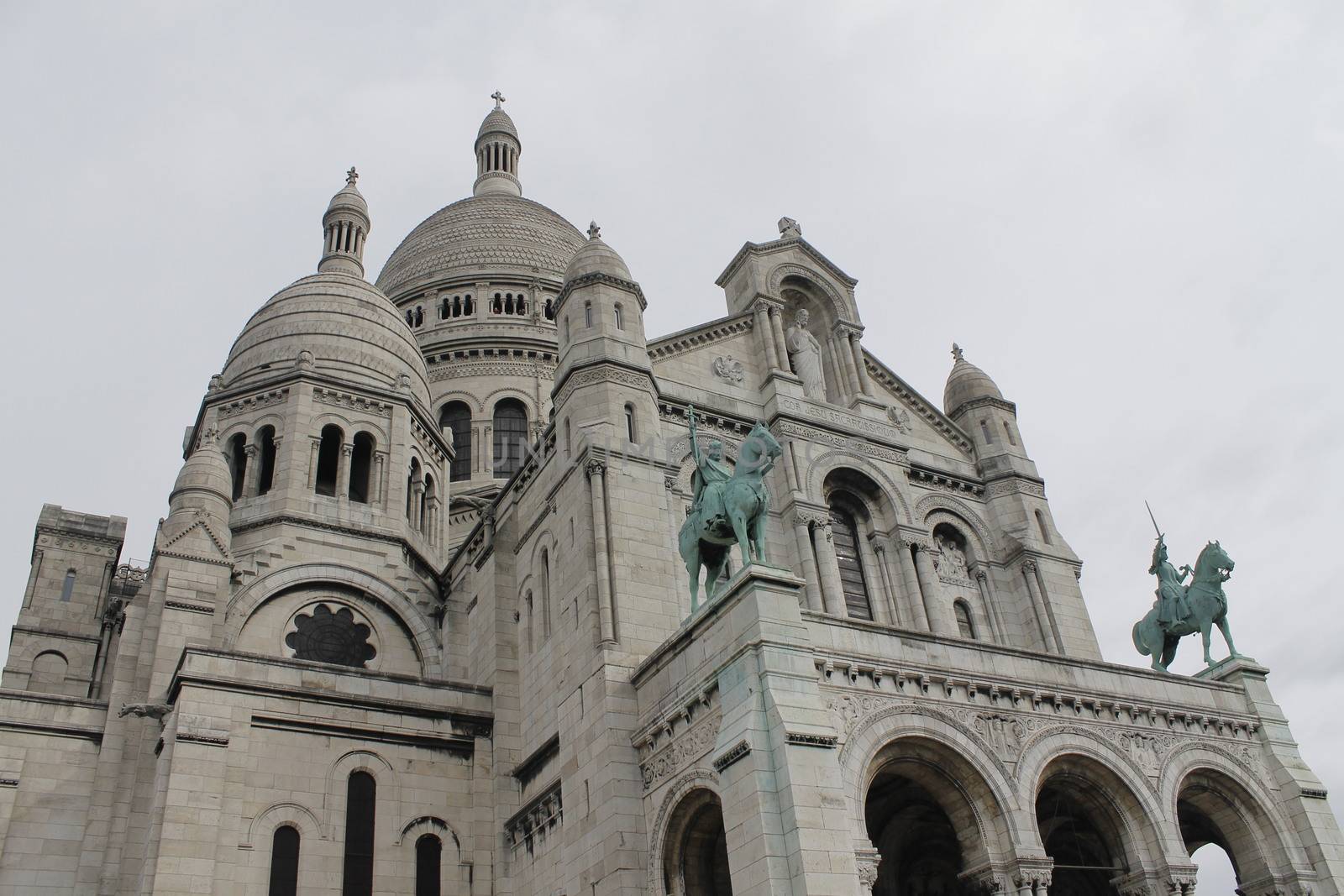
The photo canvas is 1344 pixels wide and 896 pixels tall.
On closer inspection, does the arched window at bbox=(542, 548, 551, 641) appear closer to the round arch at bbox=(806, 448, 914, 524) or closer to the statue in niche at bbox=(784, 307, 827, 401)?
the round arch at bbox=(806, 448, 914, 524)

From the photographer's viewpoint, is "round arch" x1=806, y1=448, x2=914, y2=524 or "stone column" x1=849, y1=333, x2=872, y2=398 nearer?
"round arch" x1=806, y1=448, x2=914, y2=524

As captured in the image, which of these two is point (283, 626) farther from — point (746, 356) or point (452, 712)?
point (746, 356)

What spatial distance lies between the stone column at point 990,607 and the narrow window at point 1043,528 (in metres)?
2.14

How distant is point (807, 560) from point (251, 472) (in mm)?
16827

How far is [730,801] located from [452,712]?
1105cm

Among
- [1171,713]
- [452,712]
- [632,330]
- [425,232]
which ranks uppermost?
[425,232]

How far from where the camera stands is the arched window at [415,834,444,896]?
25.0m

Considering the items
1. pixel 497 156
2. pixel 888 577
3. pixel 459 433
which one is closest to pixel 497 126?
pixel 497 156

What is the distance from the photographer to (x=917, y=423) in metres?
33.8

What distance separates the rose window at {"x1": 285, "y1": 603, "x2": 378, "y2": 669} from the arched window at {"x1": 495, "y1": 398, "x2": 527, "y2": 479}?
1644cm

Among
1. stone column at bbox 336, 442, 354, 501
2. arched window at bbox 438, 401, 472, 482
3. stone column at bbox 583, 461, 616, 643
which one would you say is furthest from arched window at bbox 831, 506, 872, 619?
arched window at bbox 438, 401, 472, 482

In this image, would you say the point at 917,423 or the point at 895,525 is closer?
the point at 895,525

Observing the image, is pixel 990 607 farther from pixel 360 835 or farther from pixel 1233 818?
pixel 360 835

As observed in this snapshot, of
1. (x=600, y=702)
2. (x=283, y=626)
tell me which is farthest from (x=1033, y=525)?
(x=283, y=626)
